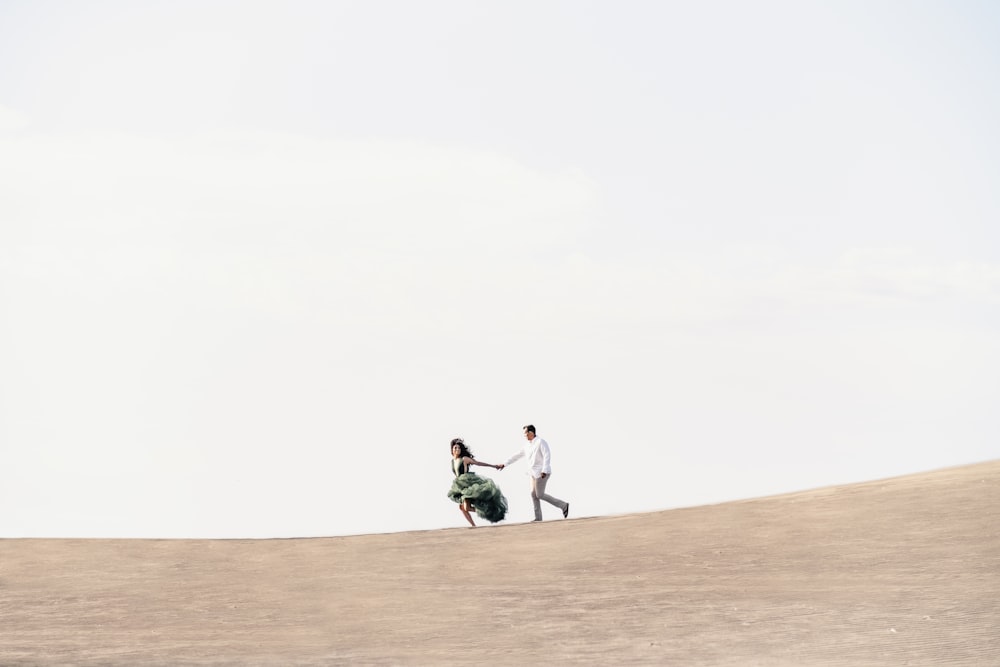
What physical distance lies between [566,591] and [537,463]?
4.58 metres

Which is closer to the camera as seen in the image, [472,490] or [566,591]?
[566,591]

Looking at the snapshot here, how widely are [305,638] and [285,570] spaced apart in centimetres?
359

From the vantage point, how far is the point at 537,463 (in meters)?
19.5

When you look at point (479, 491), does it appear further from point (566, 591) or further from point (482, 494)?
point (566, 591)

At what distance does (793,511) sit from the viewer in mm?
18625

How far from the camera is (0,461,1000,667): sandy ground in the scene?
1259cm

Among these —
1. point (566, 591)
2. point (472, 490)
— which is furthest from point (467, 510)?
point (566, 591)

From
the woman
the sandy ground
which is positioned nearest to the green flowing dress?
the woman

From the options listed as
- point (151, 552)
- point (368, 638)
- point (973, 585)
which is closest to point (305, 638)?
A: point (368, 638)

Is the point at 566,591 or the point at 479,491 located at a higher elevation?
the point at 479,491

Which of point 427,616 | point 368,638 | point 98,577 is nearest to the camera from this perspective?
point 368,638

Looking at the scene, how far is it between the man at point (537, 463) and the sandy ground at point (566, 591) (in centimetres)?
61

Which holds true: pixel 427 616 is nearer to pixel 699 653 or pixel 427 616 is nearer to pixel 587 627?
pixel 587 627

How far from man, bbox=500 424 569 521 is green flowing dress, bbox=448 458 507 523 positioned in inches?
16.2
